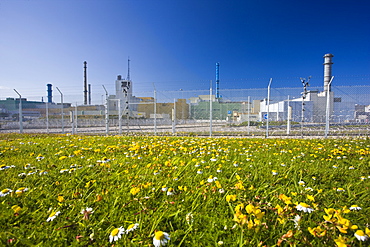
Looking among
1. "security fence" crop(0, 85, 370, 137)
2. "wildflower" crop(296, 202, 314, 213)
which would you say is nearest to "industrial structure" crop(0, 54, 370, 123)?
"security fence" crop(0, 85, 370, 137)

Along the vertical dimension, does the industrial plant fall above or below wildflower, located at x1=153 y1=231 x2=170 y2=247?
above

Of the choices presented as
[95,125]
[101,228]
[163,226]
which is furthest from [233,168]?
[95,125]

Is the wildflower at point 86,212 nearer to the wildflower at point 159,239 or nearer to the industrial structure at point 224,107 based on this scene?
the wildflower at point 159,239

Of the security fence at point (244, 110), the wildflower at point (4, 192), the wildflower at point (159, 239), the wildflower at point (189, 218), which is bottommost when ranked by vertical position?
the wildflower at point (189, 218)

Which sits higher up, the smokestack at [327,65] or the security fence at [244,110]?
the smokestack at [327,65]

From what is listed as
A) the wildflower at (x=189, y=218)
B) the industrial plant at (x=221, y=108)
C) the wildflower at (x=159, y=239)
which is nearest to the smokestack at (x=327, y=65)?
the industrial plant at (x=221, y=108)

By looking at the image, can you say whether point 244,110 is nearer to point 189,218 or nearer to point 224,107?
point 224,107

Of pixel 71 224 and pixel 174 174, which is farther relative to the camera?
pixel 174 174

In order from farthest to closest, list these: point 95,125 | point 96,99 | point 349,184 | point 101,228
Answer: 1. point 95,125
2. point 96,99
3. point 349,184
4. point 101,228

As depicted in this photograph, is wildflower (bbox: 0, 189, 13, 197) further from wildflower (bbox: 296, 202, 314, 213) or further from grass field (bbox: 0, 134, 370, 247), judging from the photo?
wildflower (bbox: 296, 202, 314, 213)

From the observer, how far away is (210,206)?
157cm

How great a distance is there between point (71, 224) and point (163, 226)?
63 cm

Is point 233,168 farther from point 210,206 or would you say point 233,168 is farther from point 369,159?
point 369,159

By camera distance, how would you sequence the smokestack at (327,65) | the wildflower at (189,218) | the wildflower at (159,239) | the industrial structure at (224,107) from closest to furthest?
the wildflower at (159,239) → the wildflower at (189,218) → the industrial structure at (224,107) → the smokestack at (327,65)
